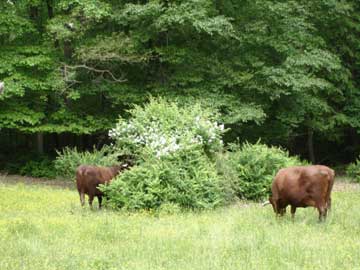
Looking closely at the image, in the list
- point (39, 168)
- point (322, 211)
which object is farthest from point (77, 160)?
point (322, 211)

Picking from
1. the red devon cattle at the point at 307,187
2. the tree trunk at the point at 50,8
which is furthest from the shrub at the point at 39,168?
the red devon cattle at the point at 307,187

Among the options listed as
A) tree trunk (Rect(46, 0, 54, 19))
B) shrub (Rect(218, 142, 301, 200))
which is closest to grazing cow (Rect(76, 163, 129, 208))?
shrub (Rect(218, 142, 301, 200))

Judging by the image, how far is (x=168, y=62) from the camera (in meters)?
25.4

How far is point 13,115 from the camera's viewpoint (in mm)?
24000

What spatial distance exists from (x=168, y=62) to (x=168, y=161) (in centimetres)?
1158

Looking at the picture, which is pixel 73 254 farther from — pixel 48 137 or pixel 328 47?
pixel 48 137

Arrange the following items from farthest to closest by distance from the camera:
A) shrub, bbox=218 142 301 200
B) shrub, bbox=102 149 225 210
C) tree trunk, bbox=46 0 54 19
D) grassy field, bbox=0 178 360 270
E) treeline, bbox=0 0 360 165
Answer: tree trunk, bbox=46 0 54 19 < treeline, bbox=0 0 360 165 < shrub, bbox=218 142 301 200 < shrub, bbox=102 149 225 210 < grassy field, bbox=0 178 360 270

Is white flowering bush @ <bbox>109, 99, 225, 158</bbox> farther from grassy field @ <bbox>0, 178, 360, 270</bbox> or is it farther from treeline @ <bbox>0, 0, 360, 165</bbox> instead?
treeline @ <bbox>0, 0, 360, 165</bbox>

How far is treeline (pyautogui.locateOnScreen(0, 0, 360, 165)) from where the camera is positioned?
2348cm

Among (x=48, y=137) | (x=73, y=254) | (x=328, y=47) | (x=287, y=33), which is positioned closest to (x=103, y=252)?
(x=73, y=254)

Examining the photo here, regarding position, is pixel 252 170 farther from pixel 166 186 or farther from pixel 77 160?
pixel 77 160

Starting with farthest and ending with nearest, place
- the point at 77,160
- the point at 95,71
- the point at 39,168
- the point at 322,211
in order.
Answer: the point at 39,168 → the point at 95,71 → the point at 77,160 → the point at 322,211

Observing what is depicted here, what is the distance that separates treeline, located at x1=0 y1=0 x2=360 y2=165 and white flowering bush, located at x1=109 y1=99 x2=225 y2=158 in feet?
20.8

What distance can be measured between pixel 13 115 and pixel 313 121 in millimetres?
14783
